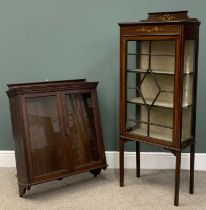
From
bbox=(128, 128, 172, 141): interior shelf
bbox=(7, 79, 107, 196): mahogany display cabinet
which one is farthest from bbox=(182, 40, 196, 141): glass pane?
bbox=(7, 79, 107, 196): mahogany display cabinet

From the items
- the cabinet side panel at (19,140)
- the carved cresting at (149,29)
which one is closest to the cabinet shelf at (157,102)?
the carved cresting at (149,29)

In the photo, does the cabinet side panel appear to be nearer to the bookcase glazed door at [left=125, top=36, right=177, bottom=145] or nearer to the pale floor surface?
the pale floor surface

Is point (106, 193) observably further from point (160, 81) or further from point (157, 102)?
point (160, 81)

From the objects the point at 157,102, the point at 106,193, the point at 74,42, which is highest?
the point at 74,42

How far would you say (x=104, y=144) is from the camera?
3.16m

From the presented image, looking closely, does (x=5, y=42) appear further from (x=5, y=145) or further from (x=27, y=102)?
→ (x=5, y=145)

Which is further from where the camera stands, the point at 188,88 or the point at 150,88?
the point at 150,88

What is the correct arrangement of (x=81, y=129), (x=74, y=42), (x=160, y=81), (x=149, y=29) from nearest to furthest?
1. (x=149, y=29)
2. (x=160, y=81)
3. (x=81, y=129)
4. (x=74, y=42)

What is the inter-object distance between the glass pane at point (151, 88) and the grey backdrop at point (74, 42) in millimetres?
398

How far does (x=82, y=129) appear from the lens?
2.83 meters

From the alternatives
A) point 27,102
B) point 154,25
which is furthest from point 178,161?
point 27,102

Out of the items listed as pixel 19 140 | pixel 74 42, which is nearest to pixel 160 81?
pixel 74 42

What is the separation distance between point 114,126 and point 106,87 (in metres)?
0.36

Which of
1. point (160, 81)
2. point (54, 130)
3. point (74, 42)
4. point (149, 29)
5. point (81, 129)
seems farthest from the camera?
point (74, 42)
